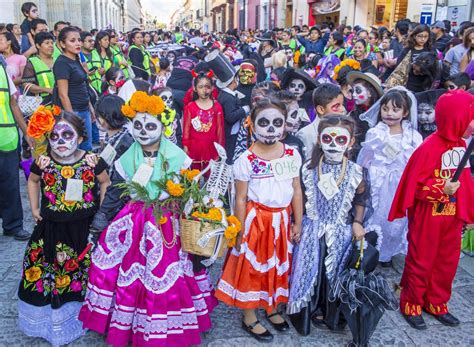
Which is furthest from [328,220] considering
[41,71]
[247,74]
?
[41,71]

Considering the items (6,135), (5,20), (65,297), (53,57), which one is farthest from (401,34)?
(5,20)

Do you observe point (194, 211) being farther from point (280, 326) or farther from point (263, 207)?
point (280, 326)

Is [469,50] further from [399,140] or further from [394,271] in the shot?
[394,271]

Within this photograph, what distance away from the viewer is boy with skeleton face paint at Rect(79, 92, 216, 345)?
3090mm

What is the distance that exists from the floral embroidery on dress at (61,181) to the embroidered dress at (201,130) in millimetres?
2533

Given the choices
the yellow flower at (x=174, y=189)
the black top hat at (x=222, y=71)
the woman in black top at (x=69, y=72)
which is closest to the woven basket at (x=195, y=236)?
the yellow flower at (x=174, y=189)

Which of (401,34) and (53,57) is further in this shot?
(401,34)

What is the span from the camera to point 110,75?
7.14m

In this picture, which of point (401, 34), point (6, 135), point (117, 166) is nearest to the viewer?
point (117, 166)

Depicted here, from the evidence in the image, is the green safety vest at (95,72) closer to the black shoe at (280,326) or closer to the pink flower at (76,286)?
the pink flower at (76,286)

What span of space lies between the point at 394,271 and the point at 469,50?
4.45 metres

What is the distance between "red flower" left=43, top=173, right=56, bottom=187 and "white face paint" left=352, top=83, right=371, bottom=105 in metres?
3.19

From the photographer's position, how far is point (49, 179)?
10.7ft

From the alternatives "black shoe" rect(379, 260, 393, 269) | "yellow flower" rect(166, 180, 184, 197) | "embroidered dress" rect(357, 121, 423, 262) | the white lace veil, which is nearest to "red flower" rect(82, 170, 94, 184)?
"yellow flower" rect(166, 180, 184, 197)
